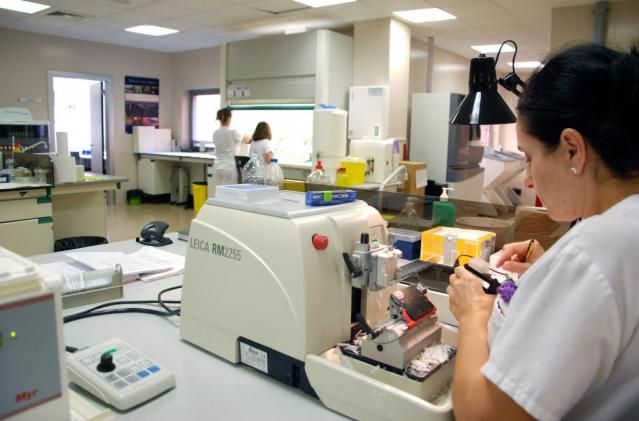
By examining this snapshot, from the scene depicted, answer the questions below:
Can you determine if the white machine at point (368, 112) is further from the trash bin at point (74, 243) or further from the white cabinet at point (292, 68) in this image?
the trash bin at point (74, 243)

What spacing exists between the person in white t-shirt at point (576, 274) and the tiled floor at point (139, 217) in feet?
16.9

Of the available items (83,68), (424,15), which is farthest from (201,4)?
(83,68)

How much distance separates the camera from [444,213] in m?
2.08

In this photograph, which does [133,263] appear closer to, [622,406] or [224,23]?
[622,406]

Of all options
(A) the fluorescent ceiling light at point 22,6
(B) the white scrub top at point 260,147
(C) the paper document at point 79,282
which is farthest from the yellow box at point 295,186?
(A) the fluorescent ceiling light at point 22,6

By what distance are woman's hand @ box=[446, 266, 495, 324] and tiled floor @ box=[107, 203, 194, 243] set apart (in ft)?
16.2

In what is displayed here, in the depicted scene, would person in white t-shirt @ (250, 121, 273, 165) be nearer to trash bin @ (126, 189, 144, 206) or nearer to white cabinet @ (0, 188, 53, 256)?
white cabinet @ (0, 188, 53, 256)

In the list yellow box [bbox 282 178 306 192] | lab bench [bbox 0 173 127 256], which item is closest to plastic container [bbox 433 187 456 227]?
yellow box [bbox 282 178 306 192]

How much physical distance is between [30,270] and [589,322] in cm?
78

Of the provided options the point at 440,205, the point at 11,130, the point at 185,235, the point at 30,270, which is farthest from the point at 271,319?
the point at 11,130

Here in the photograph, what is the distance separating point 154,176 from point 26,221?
13.1 feet

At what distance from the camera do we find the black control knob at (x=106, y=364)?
1.04 metres

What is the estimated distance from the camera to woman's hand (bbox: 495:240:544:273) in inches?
55.9

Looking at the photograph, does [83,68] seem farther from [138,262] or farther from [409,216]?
[409,216]
